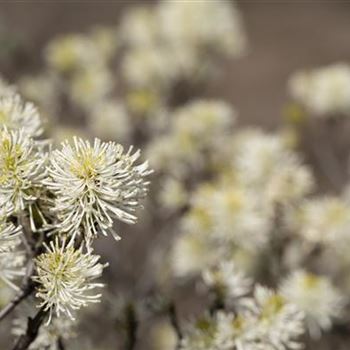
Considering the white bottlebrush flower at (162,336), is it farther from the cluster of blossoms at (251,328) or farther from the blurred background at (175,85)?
the cluster of blossoms at (251,328)

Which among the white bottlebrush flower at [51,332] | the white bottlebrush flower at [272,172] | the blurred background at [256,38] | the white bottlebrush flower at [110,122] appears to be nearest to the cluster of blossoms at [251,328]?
the white bottlebrush flower at [51,332]

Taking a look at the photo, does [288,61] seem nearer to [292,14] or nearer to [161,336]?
[292,14]

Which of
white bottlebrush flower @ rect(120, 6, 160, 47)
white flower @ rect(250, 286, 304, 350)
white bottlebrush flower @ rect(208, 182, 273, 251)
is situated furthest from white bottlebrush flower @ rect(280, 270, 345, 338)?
white bottlebrush flower @ rect(120, 6, 160, 47)

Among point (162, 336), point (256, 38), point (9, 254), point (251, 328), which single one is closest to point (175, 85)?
point (162, 336)

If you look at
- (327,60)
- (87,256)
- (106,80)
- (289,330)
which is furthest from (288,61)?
(87,256)

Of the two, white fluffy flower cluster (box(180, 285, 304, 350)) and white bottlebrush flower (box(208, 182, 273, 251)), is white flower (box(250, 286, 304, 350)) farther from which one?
white bottlebrush flower (box(208, 182, 273, 251))

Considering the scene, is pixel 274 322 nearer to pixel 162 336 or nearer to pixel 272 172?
pixel 272 172
